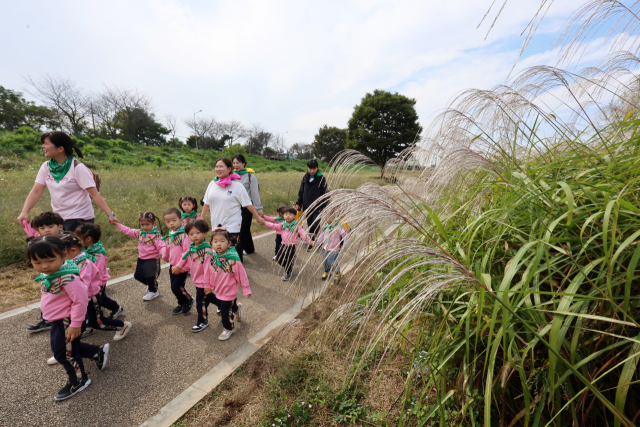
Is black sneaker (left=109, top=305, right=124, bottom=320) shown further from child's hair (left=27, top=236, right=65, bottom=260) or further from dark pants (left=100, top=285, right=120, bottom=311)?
child's hair (left=27, top=236, right=65, bottom=260)

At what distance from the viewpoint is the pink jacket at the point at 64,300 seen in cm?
262

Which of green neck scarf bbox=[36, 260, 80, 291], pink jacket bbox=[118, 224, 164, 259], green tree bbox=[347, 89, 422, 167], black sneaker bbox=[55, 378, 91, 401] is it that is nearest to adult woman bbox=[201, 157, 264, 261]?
pink jacket bbox=[118, 224, 164, 259]

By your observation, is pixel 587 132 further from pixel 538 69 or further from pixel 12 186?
pixel 12 186

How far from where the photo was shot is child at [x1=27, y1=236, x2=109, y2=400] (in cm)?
254

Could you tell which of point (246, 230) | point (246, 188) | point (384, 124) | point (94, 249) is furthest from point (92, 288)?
point (384, 124)

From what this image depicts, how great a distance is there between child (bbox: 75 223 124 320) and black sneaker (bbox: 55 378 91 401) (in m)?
1.22

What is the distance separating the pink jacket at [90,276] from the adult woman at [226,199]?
176cm

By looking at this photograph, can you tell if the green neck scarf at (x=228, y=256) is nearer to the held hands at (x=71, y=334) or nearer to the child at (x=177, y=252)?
the child at (x=177, y=252)

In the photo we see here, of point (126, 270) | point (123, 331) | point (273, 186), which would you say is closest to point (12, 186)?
point (126, 270)

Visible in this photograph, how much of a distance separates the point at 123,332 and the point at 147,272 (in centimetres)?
95

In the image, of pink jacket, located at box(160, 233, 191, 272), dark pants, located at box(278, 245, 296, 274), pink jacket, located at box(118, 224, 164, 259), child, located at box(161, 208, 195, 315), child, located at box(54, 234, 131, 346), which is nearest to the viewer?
dark pants, located at box(278, 245, 296, 274)

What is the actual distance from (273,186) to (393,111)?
19.7 m

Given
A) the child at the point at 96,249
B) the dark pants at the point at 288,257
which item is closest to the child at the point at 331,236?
the dark pants at the point at 288,257

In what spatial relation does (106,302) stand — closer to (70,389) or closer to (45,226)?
(45,226)
